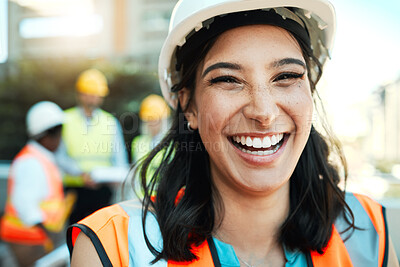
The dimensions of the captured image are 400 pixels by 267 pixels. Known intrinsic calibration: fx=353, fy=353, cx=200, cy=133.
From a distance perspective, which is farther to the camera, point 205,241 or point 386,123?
point 386,123

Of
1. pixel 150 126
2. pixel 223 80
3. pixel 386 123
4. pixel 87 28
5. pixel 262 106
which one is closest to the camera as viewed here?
pixel 262 106

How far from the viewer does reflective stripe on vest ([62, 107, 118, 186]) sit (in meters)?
4.92

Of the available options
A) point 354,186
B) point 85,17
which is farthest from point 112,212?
point 85,17

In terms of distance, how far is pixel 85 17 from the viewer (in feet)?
26.5

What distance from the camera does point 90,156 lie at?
4914 mm

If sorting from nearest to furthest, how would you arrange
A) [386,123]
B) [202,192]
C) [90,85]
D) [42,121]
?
[202,192] → [42,121] → [386,123] → [90,85]

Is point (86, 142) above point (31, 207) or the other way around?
above

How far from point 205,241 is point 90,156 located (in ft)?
12.1

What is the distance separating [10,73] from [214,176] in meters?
8.48

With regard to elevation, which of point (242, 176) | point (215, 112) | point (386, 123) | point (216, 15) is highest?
point (216, 15)

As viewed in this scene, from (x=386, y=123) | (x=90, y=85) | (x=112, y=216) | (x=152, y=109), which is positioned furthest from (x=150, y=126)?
(x=112, y=216)

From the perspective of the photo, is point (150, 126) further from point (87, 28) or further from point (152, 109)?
point (87, 28)

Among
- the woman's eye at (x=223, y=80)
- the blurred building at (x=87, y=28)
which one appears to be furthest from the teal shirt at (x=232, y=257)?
the blurred building at (x=87, y=28)

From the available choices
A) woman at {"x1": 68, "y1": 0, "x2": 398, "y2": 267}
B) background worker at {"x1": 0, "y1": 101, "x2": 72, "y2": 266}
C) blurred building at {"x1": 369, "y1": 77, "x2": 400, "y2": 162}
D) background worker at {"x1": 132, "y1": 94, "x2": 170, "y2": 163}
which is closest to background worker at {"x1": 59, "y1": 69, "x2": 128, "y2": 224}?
background worker at {"x1": 132, "y1": 94, "x2": 170, "y2": 163}
